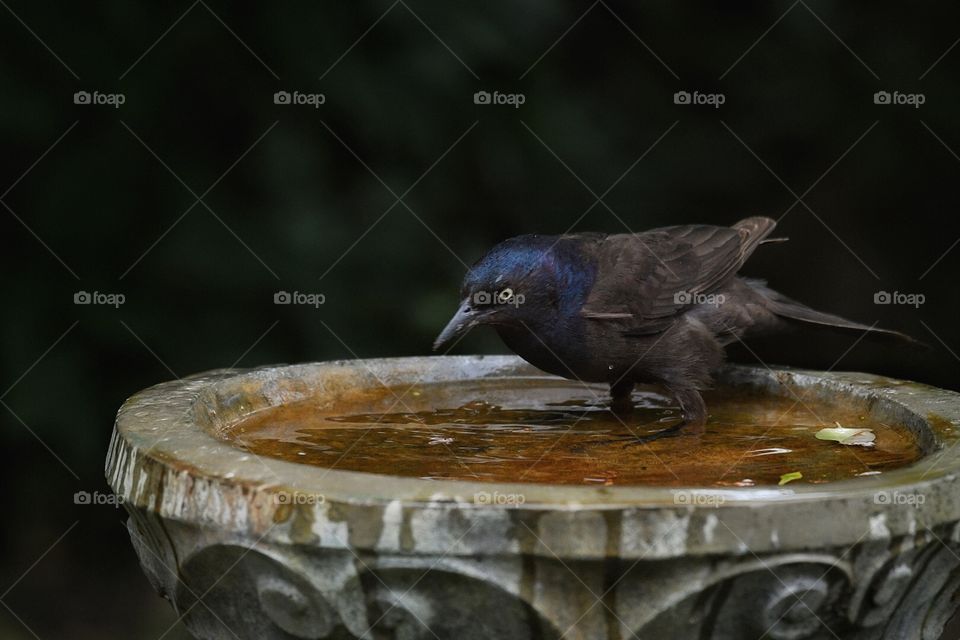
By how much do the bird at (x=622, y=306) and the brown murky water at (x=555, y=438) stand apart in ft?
0.43

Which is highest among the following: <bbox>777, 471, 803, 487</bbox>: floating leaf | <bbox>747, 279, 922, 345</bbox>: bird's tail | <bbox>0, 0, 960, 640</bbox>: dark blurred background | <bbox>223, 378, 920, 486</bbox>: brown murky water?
<bbox>0, 0, 960, 640</bbox>: dark blurred background

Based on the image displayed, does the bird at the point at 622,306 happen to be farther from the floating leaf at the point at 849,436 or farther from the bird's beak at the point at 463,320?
the floating leaf at the point at 849,436

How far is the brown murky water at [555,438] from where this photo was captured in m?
2.50

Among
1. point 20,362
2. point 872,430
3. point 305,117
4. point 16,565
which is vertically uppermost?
point 305,117

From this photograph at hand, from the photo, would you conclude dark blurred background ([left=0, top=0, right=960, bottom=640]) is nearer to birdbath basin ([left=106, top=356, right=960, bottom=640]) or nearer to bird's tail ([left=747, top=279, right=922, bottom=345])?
bird's tail ([left=747, top=279, right=922, bottom=345])

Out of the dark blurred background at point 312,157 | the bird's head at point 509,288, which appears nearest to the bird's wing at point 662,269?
the bird's head at point 509,288

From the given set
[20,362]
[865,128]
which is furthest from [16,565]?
[865,128]

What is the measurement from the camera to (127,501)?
2312 millimetres

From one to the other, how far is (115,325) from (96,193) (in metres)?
0.43

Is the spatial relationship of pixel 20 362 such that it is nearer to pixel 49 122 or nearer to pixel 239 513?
pixel 49 122

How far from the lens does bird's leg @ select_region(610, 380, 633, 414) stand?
11.5 feet

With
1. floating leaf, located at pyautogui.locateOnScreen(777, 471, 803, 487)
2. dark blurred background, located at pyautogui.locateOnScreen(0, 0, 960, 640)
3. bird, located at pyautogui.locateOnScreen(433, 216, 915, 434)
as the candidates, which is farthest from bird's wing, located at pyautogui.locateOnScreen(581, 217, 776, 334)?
floating leaf, located at pyautogui.locateOnScreen(777, 471, 803, 487)

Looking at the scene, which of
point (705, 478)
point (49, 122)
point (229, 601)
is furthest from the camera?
point (49, 122)

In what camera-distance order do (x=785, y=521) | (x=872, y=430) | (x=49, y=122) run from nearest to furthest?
(x=785, y=521) < (x=872, y=430) < (x=49, y=122)
